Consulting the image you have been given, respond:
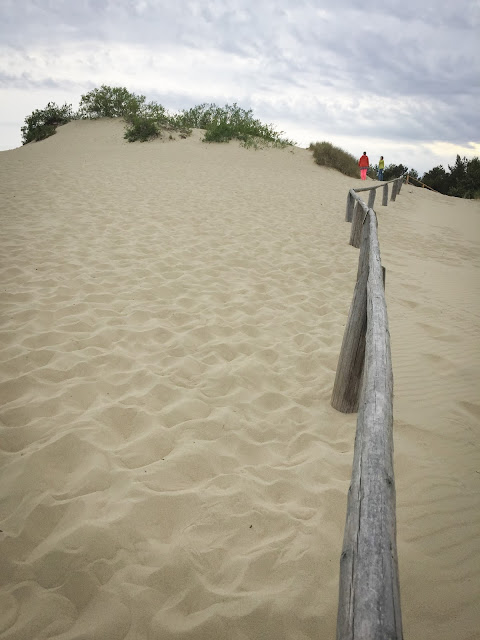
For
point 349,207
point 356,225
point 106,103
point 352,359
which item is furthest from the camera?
point 106,103

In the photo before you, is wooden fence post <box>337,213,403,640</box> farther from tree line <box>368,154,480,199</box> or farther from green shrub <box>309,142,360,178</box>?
tree line <box>368,154,480,199</box>

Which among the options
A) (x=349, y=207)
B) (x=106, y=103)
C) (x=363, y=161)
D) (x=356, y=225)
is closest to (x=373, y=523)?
(x=356, y=225)

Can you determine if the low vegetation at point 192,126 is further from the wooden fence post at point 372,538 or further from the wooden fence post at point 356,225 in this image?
the wooden fence post at point 372,538

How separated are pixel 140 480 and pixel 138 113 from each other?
23.3 metres

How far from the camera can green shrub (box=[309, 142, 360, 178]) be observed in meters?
18.9


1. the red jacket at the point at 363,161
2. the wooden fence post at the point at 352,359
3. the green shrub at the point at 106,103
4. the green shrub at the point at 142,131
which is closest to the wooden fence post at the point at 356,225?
the wooden fence post at the point at 352,359

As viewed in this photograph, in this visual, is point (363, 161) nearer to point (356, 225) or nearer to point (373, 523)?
point (356, 225)

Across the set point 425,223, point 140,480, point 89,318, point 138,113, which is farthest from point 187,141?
point 140,480

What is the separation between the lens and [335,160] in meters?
19.0

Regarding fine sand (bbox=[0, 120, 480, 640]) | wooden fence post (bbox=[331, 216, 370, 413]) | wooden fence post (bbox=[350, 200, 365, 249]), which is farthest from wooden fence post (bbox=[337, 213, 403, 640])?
wooden fence post (bbox=[350, 200, 365, 249])

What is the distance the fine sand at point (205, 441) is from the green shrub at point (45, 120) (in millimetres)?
19936

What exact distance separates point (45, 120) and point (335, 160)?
1698 cm

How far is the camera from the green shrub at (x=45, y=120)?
2215cm

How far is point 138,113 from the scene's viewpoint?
21.4 meters
